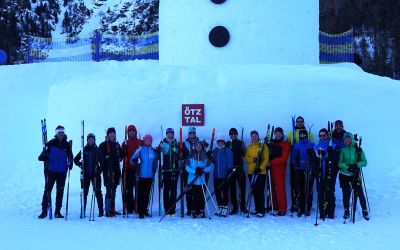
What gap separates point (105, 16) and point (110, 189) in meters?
56.5

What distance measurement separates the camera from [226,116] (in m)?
9.68

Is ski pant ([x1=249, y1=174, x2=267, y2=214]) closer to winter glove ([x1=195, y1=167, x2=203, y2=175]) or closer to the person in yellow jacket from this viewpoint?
the person in yellow jacket

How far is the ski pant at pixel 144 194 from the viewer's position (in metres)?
8.65

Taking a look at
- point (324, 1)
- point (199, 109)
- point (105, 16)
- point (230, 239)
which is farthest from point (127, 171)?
point (105, 16)

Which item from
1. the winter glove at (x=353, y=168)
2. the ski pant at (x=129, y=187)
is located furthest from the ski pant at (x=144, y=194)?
the winter glove at (x=353, y=168)

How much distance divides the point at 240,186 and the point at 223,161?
62 cm

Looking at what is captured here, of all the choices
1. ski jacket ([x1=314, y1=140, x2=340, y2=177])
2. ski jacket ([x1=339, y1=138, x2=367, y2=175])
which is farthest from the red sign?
ski jacket ([x1=339, y1=138, x2=367, y2=175])

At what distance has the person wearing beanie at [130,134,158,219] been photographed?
8688 millimetres

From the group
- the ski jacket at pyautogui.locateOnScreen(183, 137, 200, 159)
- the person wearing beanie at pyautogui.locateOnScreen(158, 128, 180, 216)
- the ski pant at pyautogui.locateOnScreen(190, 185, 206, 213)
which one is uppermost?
the ski jacket at pyautogui.locateOnScreen(183, 137, 200, 159)

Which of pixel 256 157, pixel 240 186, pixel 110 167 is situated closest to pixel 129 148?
pixel 110 167

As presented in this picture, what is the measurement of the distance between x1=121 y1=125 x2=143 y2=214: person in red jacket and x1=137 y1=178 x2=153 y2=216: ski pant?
25cm

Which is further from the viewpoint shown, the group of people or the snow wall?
the snow wall

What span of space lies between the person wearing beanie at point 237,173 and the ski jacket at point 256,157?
15 cm

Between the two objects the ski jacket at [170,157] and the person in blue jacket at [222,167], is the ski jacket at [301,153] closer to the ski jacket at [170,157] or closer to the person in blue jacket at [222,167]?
the person in blue jacket at [222,167]
